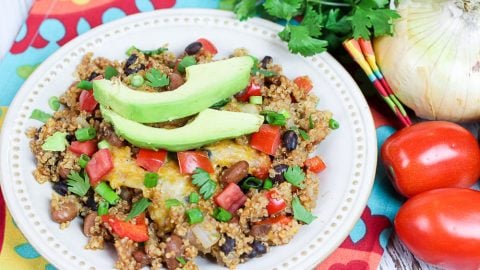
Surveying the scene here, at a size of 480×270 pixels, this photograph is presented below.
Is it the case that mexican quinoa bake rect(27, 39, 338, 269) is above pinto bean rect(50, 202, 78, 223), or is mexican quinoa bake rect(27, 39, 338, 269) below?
above

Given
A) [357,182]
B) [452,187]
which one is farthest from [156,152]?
[452,187]

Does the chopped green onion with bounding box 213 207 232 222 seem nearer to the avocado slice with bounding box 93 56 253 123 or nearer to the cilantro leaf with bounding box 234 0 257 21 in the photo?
the avocado slice with bounding box 93 56 253 123

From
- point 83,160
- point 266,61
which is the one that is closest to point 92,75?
point 83,160

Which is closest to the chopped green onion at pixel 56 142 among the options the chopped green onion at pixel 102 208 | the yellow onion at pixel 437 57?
the chopped green onion at pixel 102 208

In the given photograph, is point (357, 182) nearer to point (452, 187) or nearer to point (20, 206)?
point (452, 187)

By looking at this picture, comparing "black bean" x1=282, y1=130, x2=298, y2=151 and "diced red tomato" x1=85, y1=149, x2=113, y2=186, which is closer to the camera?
"diced red tomato" x1=85, y1=149, x2=113, y2=186

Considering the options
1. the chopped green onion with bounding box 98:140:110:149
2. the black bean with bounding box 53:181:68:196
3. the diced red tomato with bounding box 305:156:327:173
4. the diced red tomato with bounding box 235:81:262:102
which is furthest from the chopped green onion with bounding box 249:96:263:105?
the black bean with bounding box 53:181:68:196

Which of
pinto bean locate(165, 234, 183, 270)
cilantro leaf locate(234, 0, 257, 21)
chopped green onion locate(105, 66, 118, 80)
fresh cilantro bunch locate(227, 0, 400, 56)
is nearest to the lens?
pinto bean locate(165, 234, 183, 270)

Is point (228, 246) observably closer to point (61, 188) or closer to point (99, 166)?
point (99, 166)
